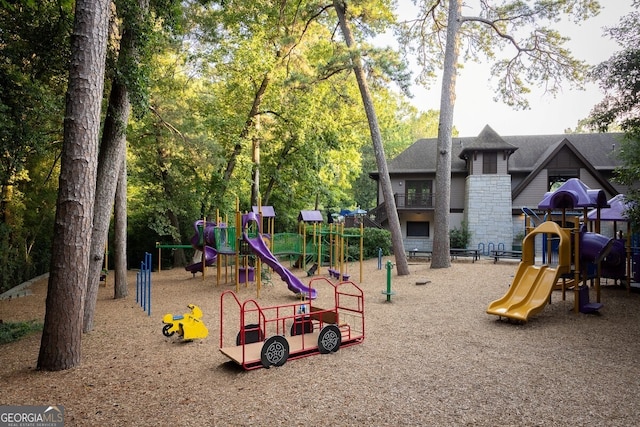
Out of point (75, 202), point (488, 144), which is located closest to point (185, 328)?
point (75, 202)

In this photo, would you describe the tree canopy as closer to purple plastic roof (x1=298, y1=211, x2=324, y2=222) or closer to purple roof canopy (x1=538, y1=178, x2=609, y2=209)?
purple roof canopy (x1=538, y1=178, x2=609, y2=209)

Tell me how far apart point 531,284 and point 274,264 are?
684 centimetres

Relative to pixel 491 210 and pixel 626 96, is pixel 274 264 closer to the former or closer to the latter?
pixel 626 96

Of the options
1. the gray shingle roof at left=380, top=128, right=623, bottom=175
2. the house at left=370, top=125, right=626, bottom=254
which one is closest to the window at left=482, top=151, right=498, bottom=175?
the house at left=370, top=125, right=626, bottom=254

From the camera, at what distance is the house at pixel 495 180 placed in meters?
24.5

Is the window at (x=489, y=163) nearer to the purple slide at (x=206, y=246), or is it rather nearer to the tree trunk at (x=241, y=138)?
the tree trunk at (x=241, y=138)

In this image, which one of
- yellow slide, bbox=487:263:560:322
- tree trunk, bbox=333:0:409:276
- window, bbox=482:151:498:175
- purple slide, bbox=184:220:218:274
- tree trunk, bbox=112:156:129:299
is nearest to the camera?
yellow slide, bbox=487:263:560:322

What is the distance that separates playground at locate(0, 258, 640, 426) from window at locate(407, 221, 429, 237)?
17.7 metres

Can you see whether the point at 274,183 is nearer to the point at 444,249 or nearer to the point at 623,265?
the point at 444,249

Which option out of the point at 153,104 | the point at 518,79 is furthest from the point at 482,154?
the point at 153,104

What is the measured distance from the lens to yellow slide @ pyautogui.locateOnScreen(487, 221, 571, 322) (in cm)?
866

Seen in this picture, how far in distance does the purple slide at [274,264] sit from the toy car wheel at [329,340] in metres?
4.51

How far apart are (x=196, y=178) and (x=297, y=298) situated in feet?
32.5

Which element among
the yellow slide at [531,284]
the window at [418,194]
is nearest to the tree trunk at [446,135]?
the yellow slide at [531,284]
